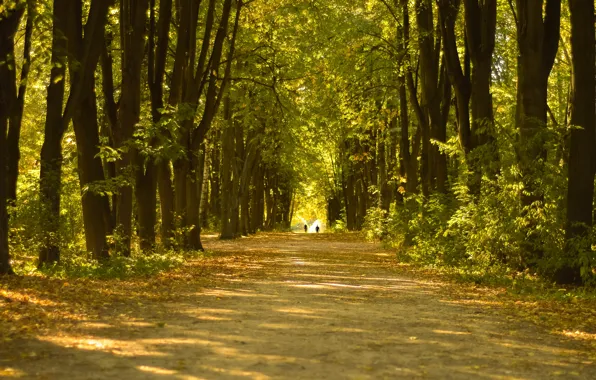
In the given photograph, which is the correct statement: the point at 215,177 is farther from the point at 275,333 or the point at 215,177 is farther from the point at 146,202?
the point at 275,333

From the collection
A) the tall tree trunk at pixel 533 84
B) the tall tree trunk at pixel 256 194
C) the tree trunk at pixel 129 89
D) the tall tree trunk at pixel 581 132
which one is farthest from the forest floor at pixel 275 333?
the tall tree trunk at pixel 256 194

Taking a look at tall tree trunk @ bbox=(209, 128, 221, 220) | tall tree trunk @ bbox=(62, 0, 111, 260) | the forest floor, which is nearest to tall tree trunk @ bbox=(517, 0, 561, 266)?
the forest floor

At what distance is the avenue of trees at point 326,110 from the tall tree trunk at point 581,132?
0.03 meters

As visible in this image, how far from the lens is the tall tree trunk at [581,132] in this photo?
13156 millimetres

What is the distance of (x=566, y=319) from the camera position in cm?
991

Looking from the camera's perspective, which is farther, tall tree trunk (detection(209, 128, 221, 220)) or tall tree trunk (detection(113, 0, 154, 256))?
tall tree trunk (detection(209, 128, 221, 220))

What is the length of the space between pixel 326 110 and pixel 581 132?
21.7 m

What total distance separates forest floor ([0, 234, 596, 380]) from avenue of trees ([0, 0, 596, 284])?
2.22m

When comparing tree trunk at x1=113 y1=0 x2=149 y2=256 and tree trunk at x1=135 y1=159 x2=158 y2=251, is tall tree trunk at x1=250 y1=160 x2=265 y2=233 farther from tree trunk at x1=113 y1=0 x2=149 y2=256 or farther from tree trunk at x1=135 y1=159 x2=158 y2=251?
tree trunk at x1=113 y1=0 x2=149 y2=256

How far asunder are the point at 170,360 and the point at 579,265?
28.7 ft

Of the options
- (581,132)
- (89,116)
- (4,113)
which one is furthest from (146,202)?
(581,132)

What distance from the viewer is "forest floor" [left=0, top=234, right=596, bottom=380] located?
6.25 metres

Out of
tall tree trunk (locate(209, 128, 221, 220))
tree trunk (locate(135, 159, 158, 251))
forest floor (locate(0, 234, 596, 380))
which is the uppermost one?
tall tree trunk (locate(209, 128, 221, 220))

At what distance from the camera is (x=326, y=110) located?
113ft
